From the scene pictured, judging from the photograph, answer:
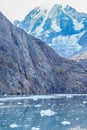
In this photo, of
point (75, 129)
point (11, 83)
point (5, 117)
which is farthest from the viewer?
point (11, 83)

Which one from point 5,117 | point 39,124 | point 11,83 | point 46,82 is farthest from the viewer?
point 46,82

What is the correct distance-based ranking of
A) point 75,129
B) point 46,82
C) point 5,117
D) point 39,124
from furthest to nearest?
point 46,82, point 5,117, point 39,124, point 75,129

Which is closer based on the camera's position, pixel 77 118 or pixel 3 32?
pixel 77 118

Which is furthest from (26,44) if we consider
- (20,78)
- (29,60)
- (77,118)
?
(77,118)

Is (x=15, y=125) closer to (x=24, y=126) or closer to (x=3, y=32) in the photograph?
(x=24, y=126)

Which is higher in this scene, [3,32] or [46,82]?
[3,32]

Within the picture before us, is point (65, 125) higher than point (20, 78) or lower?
higher

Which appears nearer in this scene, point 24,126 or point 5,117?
point 24,126

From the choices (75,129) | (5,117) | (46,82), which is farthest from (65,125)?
(46,82)

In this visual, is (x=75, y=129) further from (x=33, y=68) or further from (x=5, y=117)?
(x=33, y=68)
